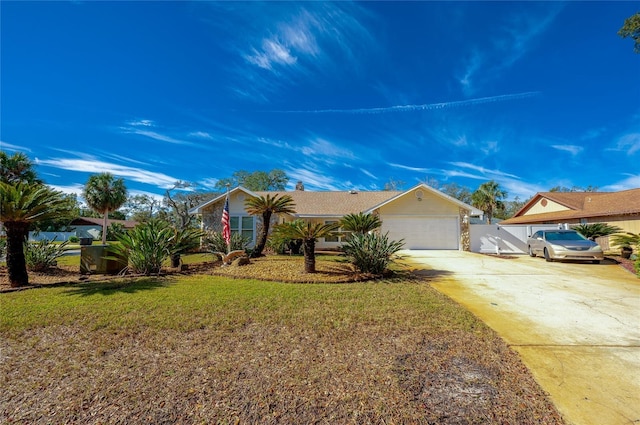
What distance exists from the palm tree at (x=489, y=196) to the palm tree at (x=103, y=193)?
41.3 m

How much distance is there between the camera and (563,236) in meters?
13.1

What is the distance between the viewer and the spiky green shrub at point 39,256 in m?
9.71

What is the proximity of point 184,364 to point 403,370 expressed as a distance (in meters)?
2.65

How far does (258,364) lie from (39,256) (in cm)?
1133

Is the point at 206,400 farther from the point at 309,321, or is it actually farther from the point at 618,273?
the point at 618,273

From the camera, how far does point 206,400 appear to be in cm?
265

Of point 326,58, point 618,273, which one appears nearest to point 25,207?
point 326,58

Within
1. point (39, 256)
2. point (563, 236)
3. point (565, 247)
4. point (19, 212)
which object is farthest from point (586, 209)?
point (39, 256)

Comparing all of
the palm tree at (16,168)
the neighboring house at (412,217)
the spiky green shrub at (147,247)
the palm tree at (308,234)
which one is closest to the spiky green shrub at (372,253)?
the palm tree at (308,234)

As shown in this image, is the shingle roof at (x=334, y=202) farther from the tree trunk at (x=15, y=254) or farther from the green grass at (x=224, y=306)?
the tree trunk at (x=15, y=254)

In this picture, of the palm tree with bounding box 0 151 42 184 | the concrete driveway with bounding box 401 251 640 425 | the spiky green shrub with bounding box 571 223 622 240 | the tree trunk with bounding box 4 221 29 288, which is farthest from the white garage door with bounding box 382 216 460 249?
the palm tree with bounding box 0 151 42 184

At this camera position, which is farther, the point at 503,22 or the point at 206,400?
the point at 503,22

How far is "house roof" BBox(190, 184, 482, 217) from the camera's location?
19.0 meters

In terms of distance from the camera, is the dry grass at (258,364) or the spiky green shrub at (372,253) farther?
Answer: the spiky green shrub at (372,253)
